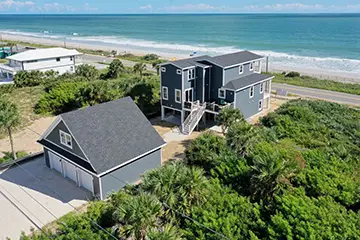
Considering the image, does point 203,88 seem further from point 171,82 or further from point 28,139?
point 28,139

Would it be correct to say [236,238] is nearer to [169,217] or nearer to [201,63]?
[169,217]

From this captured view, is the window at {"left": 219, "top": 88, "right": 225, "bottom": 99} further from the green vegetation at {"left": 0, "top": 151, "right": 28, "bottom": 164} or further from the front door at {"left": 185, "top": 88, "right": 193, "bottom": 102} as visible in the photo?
the green vegetation at {"left": 0, "top": 151, "right": 28, "bottom": 164}

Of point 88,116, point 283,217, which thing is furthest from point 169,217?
point 88,116

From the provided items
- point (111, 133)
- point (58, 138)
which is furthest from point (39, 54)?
point (111, 133)

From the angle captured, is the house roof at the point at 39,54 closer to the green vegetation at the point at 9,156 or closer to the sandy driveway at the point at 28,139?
the sandy driveway at the point at 28,139

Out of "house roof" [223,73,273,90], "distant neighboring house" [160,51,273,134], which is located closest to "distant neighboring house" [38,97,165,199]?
"distant neighboring house" [160,51,273,134]
